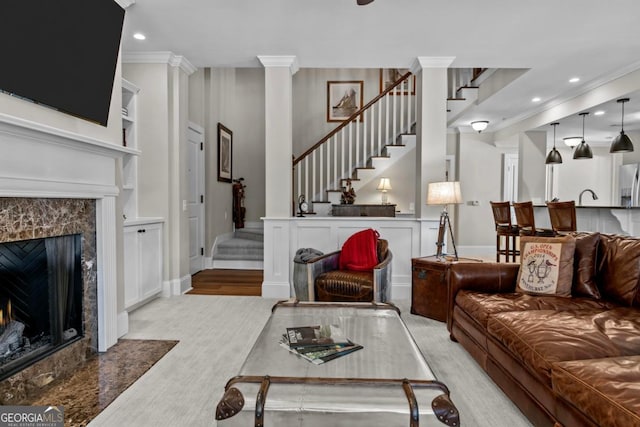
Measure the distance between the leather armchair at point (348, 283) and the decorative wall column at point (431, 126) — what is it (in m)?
1.05

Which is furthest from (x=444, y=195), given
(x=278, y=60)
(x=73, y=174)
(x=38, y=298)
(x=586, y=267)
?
(x=38, y=298)

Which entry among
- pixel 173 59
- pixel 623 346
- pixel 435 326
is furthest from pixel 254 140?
pixel 623 346

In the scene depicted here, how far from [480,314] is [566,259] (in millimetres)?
790

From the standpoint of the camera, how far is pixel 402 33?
3586 millimetres

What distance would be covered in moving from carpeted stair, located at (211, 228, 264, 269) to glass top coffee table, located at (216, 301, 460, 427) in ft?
14.3

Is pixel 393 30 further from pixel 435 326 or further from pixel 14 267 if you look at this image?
pixel 14 267

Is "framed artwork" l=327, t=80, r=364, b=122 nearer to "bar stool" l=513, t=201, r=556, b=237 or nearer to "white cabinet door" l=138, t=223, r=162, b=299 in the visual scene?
"bar stool" l=513, t=201, r=556, b=237

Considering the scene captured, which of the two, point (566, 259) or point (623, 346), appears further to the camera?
point (566, 259)

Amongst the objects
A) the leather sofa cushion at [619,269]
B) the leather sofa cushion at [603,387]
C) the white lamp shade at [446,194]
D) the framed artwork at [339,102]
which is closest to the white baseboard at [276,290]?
the white lamp shade at [446,194]

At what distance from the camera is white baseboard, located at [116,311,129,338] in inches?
118

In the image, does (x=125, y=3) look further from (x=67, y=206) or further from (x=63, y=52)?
(x=67, y=206)

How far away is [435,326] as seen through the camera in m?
3.28

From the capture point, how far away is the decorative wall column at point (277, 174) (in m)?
4.24

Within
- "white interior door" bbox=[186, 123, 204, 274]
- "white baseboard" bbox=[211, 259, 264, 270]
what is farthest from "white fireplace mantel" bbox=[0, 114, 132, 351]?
"white baseboard" bbox=[211, 259, 264, 270]
